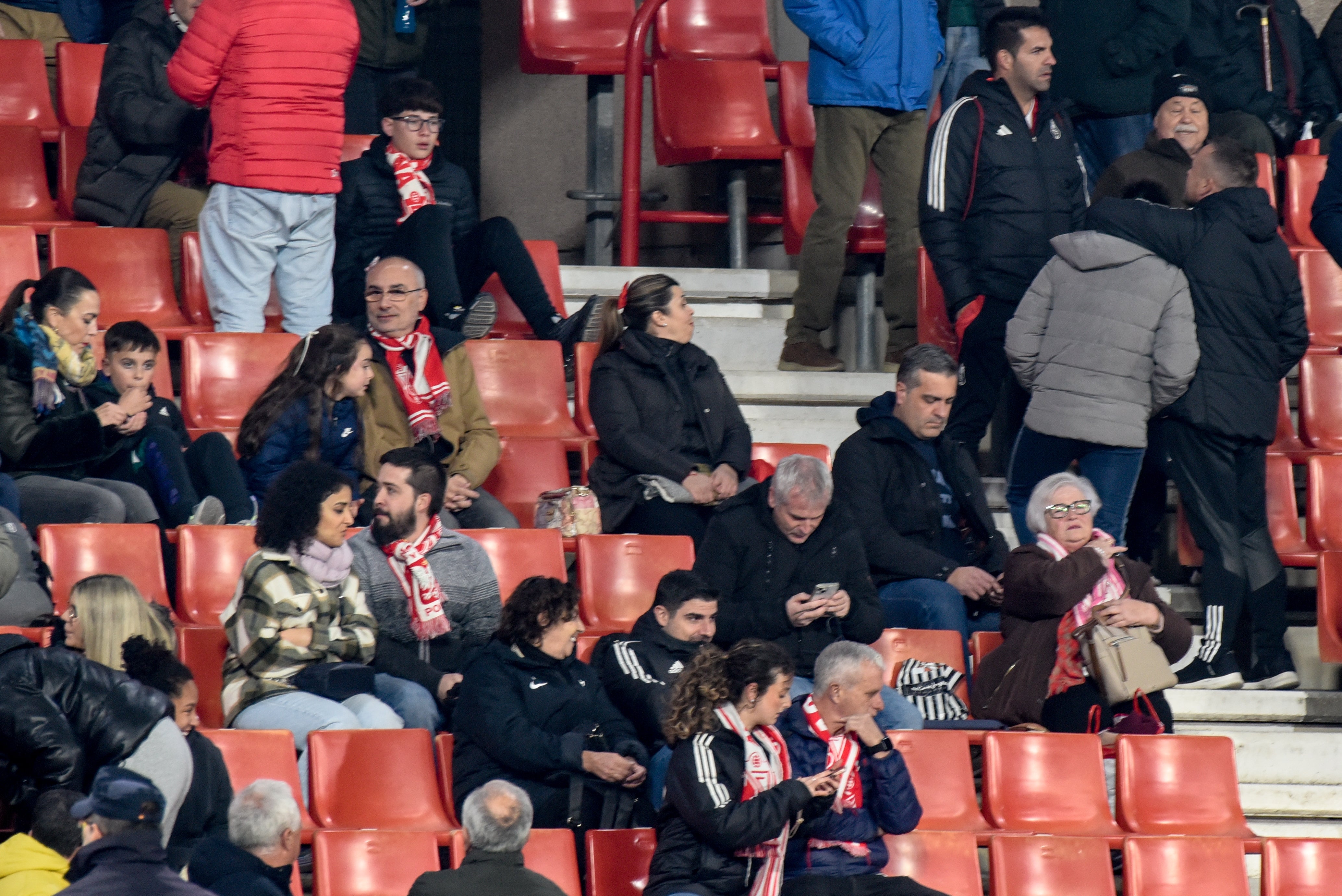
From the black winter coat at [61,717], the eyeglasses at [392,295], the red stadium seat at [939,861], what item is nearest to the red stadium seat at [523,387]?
the eyeglasses at [392,295]

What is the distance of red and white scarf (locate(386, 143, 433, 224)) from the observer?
714 centimetres

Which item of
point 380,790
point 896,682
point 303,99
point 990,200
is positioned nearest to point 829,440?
point 990,200

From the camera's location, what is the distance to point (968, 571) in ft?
20.5

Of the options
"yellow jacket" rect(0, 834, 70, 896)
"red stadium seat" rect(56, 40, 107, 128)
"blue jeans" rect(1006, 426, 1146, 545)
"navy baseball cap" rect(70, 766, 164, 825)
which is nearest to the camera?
"navy baseball cap" rect(70, 766, 164, 825)

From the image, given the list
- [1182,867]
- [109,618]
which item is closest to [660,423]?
[1182,867]

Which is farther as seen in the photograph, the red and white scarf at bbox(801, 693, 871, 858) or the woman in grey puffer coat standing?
the woman in grey puffer coat standing

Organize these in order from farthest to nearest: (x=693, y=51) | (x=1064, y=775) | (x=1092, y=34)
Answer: (x=693, y=51) → (x=1092, y=34) → (x=1064, y=775)

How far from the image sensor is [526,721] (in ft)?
16.8

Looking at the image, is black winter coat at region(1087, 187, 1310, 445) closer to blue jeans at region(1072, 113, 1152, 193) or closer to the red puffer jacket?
blue jeans at region(1072, 113, 1152, 193)

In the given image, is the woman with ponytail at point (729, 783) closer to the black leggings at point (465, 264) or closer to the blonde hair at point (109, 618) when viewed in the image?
the blonde hair at point (109, 618)

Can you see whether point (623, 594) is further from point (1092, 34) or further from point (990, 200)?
point (1092, 34)

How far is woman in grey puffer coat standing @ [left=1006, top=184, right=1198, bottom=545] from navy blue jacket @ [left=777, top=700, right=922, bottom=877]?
62.4 inches

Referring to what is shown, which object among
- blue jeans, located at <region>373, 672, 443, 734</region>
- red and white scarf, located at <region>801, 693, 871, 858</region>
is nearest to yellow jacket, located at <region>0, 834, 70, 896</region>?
blue jeans, located at <region>373, 672, 443, 734</region>

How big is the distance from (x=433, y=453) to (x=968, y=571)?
1.65 m
